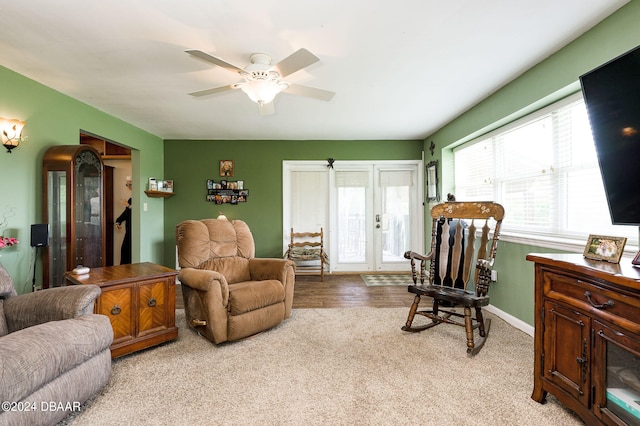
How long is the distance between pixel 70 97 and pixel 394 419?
414 cm

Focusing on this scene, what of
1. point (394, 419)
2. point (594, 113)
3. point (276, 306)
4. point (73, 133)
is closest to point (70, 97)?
point (73, 133)

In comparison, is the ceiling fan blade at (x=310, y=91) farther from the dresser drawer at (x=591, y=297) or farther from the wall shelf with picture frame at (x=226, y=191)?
the wall shelf with picture frame at (x=226, y=191)

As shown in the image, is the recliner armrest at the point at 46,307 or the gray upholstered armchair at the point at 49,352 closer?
the gray upholstered armchair at the point at 49,352

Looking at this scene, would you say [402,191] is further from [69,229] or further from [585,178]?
[69,229]

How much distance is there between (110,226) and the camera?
16.4ft

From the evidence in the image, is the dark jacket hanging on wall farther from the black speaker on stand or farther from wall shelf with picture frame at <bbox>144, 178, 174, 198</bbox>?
the black speaker on stand

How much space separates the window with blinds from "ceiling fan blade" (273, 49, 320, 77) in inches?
81.4

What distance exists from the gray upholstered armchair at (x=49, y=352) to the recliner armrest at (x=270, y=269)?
1.40 meters

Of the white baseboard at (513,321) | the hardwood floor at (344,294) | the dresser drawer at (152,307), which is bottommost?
the hardwood floor at (344,294)

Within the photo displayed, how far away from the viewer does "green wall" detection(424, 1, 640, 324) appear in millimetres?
1782

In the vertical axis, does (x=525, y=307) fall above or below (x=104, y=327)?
below

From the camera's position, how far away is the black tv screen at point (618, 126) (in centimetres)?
129

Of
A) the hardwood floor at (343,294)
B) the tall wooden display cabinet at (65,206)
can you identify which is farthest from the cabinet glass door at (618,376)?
the tall wooden display cabinet at (65,206)

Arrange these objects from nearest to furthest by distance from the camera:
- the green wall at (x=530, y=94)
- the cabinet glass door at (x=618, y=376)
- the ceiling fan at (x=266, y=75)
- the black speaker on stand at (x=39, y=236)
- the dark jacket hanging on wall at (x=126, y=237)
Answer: the cabinet glass door at (x=618, y=376)
the green wall at (x=530, y=94)
the ceiling fan at (x=266, y=75)
the black speaker on stand at (x=39, y=236)
the dark jacket hanging on wall at (x=126, y=237)
